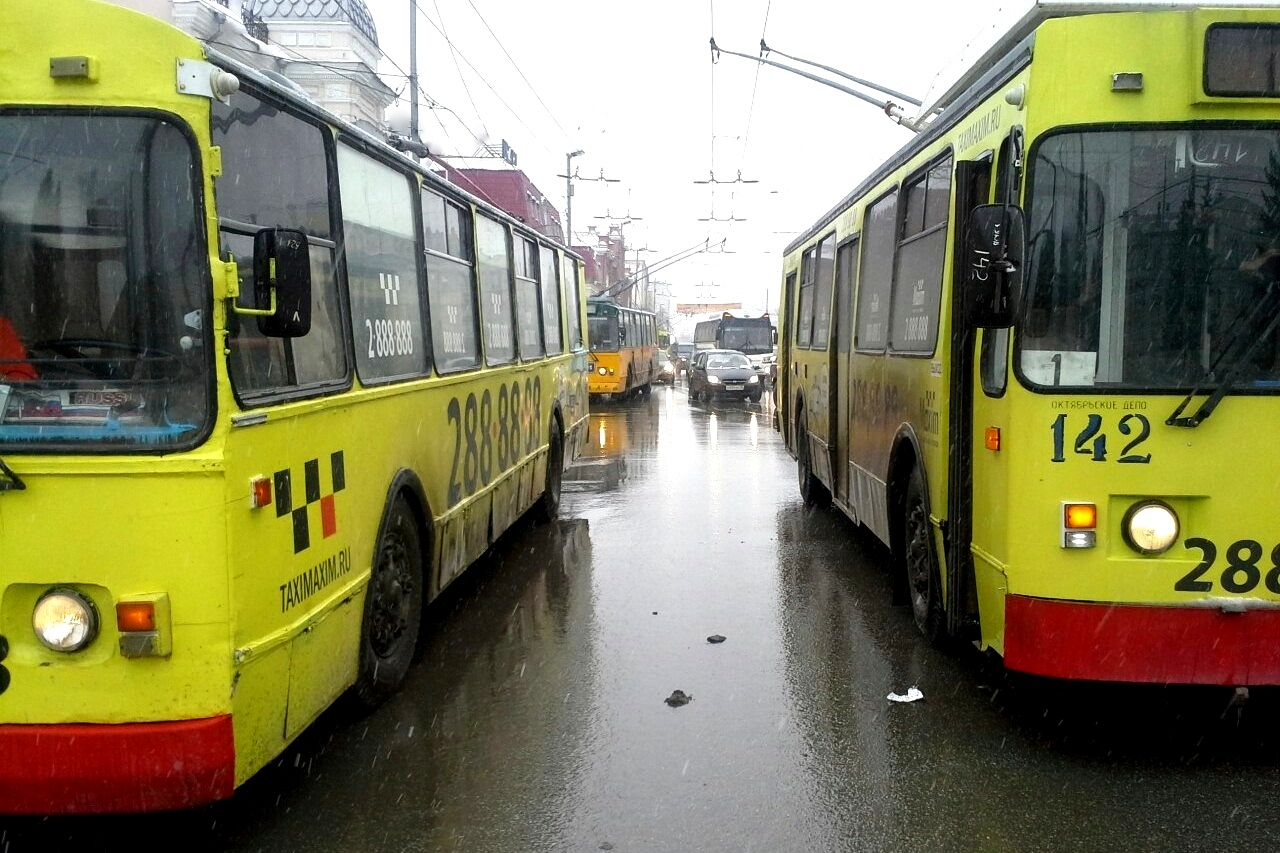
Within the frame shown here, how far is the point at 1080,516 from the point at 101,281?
Answer: 3.81 meters

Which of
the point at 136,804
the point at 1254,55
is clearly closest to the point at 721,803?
the point at 136,804

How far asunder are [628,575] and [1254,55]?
222 inches

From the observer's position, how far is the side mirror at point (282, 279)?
150 inches

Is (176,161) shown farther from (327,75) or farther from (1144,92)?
(327,75)

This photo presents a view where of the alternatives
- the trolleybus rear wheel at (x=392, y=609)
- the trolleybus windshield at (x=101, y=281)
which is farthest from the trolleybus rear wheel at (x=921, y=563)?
the trolleybus windshield at (x=101, y=281)

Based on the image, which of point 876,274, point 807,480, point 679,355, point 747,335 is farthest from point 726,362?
point 679,355

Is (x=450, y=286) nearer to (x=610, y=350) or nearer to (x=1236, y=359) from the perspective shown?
(x=1236, y=359)

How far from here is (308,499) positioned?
14.7ft

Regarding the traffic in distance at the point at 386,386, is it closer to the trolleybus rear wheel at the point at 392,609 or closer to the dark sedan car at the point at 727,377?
the trolleybus rear wheel at the point at 392,609

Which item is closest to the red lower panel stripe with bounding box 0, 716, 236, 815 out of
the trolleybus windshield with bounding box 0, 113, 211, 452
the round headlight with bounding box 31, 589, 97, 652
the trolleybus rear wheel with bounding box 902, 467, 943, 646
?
the round headlight with bounding box 31, 589, 97, 652

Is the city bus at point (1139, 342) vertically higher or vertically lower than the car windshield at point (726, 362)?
higher

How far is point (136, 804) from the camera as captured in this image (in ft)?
12.0

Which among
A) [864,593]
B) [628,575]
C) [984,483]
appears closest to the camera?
[984,483]

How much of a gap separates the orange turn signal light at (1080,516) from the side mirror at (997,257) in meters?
0.81
